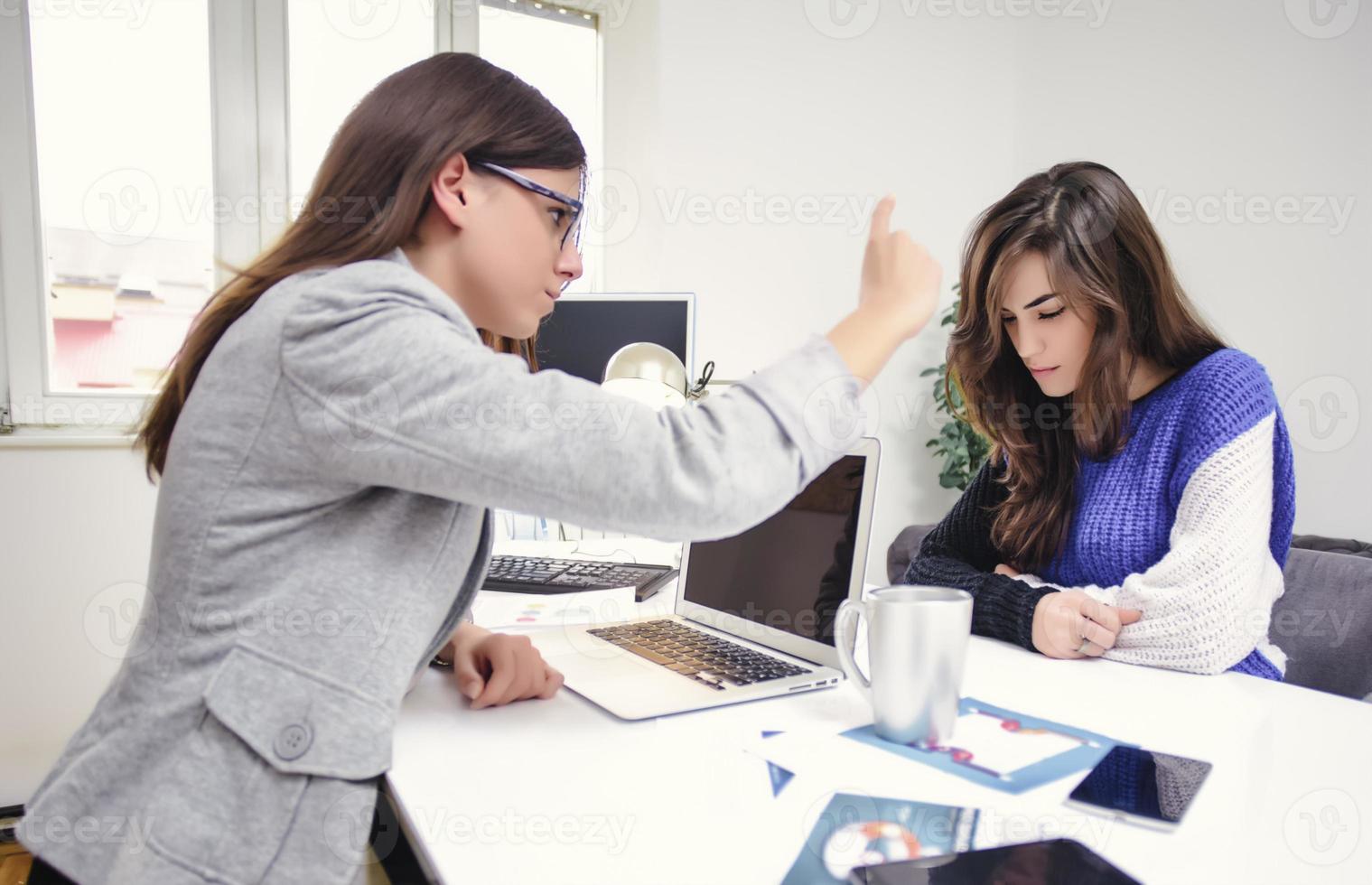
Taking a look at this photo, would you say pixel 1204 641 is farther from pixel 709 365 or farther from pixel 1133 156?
pixel 1133 156

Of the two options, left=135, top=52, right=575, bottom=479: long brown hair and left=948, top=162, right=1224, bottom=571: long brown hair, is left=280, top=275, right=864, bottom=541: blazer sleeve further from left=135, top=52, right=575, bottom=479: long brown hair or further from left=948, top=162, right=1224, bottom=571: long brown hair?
left=948, top=162, right=1224, bottom=571: long brown hair

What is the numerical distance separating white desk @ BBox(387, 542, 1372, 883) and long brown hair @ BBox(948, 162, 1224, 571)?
1.60ft

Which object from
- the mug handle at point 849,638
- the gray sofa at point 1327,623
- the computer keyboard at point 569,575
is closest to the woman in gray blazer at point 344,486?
the mug handle at point 849,638

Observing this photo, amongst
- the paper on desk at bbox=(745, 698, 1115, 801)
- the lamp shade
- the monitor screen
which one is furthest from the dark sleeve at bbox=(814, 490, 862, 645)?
the monitor screen

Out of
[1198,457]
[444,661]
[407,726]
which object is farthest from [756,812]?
[1198,457]

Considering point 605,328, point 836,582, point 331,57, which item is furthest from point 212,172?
point 836,582

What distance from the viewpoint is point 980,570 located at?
1.45m

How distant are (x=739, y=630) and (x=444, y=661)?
0.34 metres

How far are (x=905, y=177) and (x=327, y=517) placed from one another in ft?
11.6

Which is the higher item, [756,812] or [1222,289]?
[1222,289]

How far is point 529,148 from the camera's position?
792mm

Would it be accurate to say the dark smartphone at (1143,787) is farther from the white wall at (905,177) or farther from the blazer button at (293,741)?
the white wall at (905,177)

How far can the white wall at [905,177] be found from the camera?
241 cm

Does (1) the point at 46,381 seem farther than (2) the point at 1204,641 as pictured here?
Yes
